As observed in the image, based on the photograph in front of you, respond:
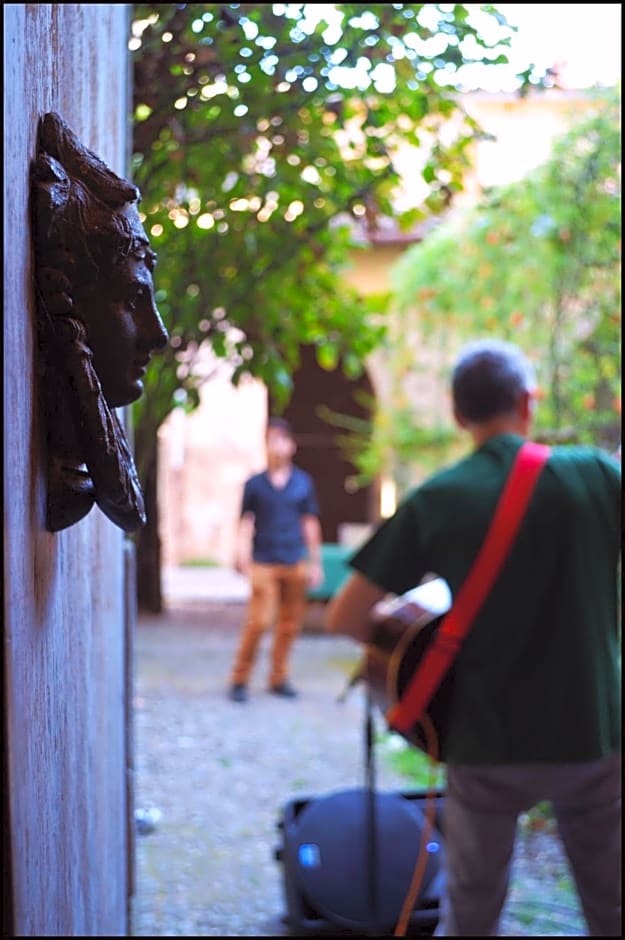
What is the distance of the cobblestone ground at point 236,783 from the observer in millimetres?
3889

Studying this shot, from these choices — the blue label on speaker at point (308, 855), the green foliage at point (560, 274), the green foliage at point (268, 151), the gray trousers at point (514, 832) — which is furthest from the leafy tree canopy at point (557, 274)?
the blue label on speaker at point (308, 855)

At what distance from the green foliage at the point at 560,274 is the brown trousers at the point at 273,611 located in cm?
202

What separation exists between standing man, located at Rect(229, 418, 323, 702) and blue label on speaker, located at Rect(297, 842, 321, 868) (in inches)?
144

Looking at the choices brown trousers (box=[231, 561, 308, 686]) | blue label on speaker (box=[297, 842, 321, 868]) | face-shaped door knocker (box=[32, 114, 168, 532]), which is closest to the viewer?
face-shaped door knocker (box=[32, 114, 168, 532])

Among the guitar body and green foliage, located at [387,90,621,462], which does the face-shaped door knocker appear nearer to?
the guitar body

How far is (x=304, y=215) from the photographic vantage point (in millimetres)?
3322

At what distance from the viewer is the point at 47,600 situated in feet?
3.57

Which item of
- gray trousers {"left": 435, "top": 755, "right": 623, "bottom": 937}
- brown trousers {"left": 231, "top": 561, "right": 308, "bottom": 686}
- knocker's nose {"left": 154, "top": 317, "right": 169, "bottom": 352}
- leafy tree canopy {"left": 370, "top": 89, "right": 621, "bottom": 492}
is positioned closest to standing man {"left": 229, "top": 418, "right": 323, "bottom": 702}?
brown trousers {"left": 231, "top": 561, "right": 308, "bottom": 686}

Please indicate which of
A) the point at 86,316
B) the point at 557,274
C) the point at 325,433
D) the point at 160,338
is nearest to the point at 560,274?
the point at 557,274

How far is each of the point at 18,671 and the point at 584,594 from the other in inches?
62.7

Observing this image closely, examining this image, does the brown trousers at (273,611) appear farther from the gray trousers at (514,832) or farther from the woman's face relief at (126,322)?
the woman's face relief at (126,322)

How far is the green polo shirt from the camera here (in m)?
2.23

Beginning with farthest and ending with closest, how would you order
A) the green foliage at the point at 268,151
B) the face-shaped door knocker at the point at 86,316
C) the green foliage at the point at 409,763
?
the green foliage at the point at 409,763
the green foliage at the point at 268,151
the face-shaped door knocker at the point at 86,316

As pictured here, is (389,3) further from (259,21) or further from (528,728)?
(528,728)
